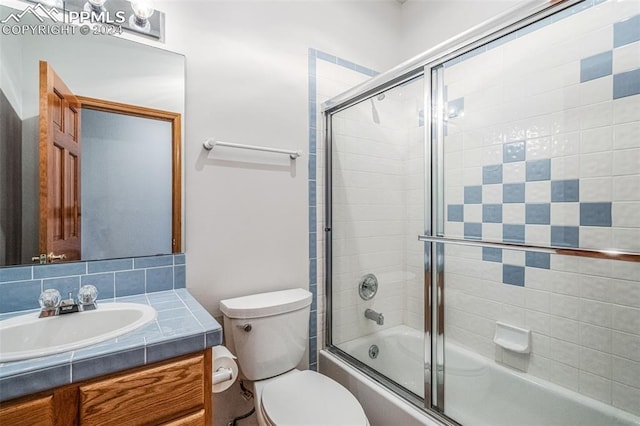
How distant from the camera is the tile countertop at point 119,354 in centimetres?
70

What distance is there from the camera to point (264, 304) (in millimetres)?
1433

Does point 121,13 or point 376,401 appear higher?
point 121,13

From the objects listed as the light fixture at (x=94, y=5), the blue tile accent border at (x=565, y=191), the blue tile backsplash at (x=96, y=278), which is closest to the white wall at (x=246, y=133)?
the blue tile backsplash at (x=96, y=278)

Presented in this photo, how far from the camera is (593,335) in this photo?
129cm

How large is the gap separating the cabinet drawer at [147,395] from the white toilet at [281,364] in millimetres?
406

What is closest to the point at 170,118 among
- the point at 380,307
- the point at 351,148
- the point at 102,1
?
the point at 102,1

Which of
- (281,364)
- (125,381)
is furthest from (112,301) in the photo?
(281,364)

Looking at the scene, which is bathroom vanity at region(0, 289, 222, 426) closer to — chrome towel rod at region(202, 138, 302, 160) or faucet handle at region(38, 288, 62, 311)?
faucet handle at region(38, 288, 62, 311)

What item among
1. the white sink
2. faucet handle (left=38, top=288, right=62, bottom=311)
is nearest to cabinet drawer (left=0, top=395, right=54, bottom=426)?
the white sink

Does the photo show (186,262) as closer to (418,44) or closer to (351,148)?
(351,148)

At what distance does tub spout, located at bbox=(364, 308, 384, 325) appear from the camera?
6.05 feet

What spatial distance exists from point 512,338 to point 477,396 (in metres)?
0.33

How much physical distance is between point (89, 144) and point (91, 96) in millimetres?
189

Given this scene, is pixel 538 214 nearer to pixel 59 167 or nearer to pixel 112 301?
pixel 112 301
